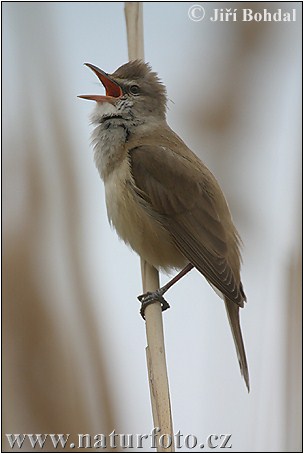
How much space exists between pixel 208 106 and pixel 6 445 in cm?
150

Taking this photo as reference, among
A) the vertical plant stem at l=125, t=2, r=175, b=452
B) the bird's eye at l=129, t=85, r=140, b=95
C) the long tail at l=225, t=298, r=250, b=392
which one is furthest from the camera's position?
the bird's eye at l=129, t=85, r=140, b=95

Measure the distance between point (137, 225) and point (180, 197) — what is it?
0.70ft

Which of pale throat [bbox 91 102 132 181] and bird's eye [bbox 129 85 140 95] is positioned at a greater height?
bird's eye [bbox 129 85 140 95]

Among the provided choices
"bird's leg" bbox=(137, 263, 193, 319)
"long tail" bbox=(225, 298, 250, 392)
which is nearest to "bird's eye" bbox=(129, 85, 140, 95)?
"bird's leg" bbox=(137, 263, 193, 319)

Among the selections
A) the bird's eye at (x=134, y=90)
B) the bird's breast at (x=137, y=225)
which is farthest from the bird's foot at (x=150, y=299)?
the bird's eye at (x=134, y=90)

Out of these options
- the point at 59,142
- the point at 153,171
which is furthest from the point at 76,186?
the point at 153,171

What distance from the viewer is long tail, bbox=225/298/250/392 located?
8.59ft

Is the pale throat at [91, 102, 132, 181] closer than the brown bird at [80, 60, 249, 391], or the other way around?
the brown bird at [80, 60, 249, 391]

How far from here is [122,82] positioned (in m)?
3.15

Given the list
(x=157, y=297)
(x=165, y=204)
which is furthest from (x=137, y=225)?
(x=157, y=297)

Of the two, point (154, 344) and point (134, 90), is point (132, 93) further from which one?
point (154, 344)

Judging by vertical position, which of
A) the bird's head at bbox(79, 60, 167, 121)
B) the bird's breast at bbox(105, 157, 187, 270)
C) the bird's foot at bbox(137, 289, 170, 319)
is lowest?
the bird's foot at bbox(137, 289, 170, 319)

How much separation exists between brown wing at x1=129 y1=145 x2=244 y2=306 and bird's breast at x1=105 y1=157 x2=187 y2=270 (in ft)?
0.10

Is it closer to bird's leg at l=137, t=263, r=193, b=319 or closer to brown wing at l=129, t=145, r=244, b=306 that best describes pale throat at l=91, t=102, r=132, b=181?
brown wing at l=129, t=145, r=244, b=306
